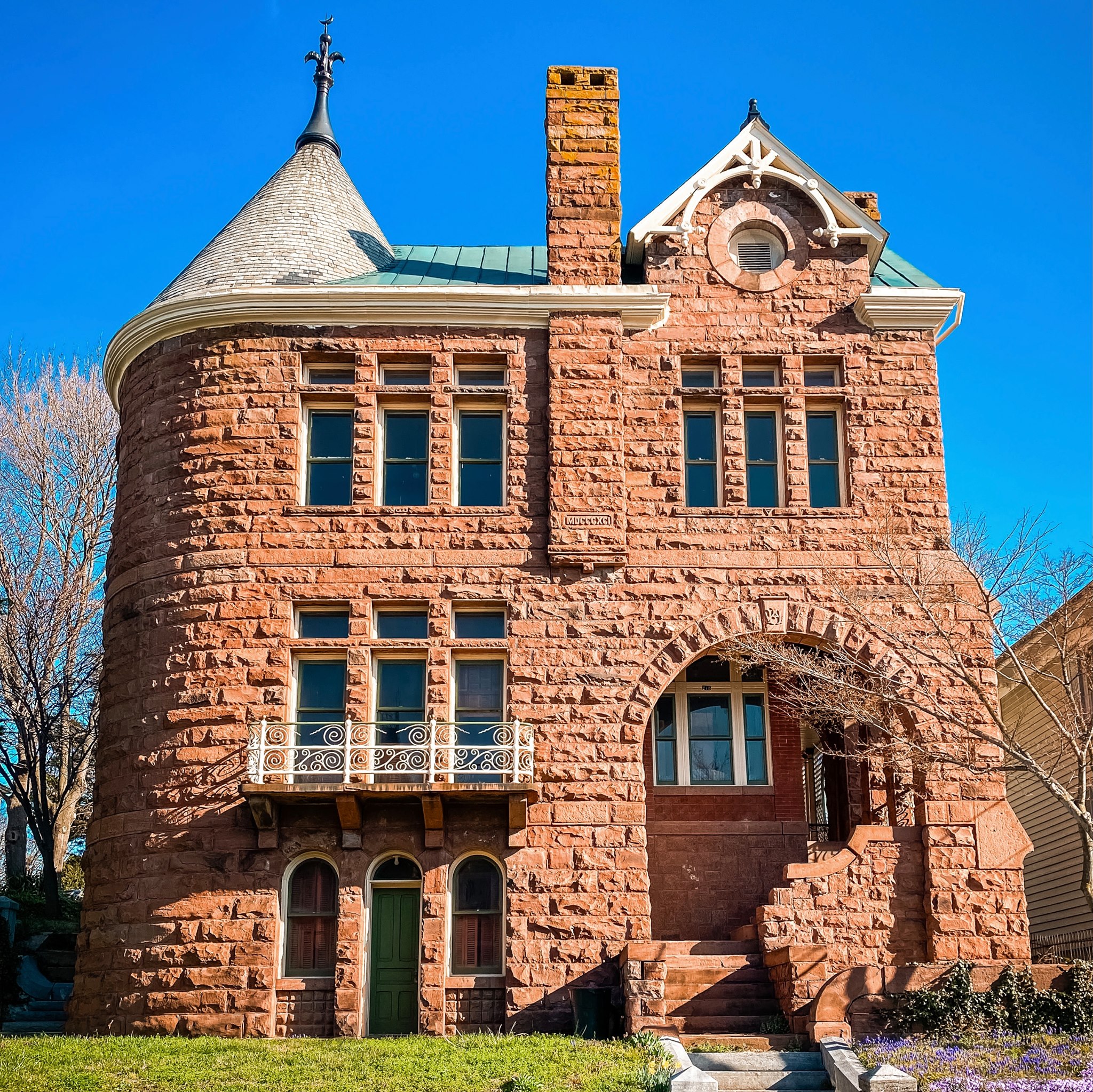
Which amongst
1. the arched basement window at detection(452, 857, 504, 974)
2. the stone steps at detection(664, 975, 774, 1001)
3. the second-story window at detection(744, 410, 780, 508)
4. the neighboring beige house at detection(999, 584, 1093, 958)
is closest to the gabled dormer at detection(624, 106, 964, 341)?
the second-story window at detection(744, 410, 780, 508)

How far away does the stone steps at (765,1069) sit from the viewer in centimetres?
1492

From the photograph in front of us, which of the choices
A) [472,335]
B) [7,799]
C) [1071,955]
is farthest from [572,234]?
[7,799]

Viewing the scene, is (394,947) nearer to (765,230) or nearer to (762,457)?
(762,457)

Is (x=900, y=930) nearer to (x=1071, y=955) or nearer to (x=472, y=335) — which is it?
(x=1071, y=955)

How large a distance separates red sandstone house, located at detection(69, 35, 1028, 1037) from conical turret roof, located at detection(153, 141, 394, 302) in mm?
98

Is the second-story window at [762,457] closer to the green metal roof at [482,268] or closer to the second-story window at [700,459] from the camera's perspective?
the second-story window at [700,459]

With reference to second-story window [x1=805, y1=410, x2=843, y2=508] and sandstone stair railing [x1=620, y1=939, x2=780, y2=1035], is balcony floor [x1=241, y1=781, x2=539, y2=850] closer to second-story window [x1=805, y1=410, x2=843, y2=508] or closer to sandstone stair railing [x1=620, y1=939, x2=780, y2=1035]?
sandstone stair railing [x1=620, y1=939, x2=780, y2=1035]

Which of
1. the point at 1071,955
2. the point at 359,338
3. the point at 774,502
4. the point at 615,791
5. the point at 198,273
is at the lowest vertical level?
the point at 1071,955

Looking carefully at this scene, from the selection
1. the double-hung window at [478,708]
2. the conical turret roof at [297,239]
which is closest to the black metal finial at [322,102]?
the conical turret roof at [297,239]

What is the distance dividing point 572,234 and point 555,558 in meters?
5.60

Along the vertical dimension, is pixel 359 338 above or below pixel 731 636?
above

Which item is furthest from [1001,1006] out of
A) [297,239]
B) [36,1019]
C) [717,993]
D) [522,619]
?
[297,239]

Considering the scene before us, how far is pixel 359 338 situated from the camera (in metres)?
21.5

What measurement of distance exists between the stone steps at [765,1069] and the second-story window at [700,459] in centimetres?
862
